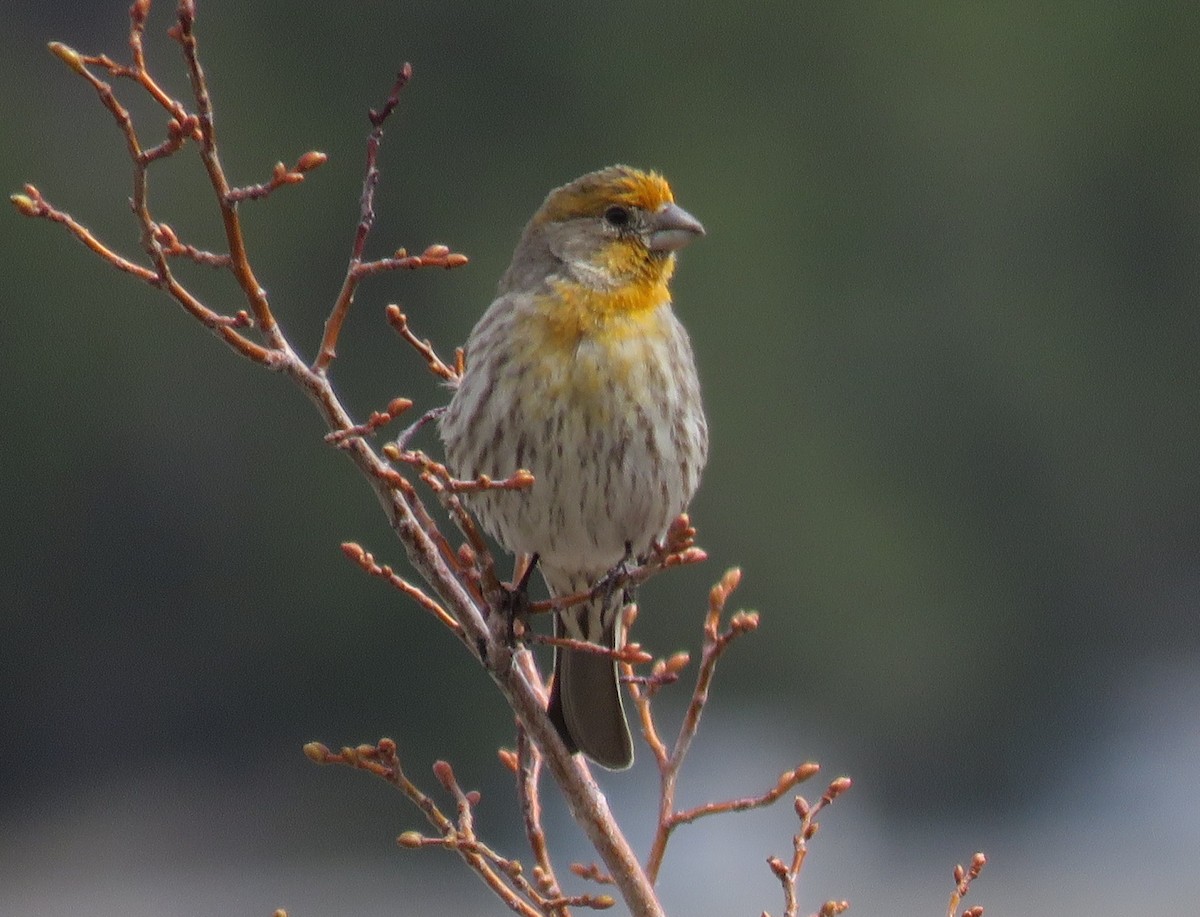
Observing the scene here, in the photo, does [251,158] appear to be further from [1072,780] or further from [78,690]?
[1072,780]

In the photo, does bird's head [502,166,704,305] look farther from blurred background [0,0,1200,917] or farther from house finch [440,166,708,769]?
blurred background [0,0,1200,917]

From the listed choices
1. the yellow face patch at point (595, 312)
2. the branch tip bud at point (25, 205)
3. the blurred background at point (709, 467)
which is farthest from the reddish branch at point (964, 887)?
the blurred background at point (709, 467)

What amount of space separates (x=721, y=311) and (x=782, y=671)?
4.99 m

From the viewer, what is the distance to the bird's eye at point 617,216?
5.63 m

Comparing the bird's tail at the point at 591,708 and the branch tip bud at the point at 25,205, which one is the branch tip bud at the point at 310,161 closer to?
the branch tip bud at the point at 25,205

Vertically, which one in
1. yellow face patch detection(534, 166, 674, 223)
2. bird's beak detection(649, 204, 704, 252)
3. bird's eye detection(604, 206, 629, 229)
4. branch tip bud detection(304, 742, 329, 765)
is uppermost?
yellow face patch detection(534, 166, 674, 223)

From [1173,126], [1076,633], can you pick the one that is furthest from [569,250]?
[1173,126]

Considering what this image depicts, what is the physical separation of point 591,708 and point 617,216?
1.26 m

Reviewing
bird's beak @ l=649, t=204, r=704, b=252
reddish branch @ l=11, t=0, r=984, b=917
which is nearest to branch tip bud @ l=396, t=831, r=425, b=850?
reddish branch @ l=11, t=0, r=984, b=917

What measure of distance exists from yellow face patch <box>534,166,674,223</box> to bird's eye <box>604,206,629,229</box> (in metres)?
0.01

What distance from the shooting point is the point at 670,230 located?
18.4 feet

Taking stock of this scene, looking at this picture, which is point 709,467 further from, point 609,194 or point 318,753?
point 318,753

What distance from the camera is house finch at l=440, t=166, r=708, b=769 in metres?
5.18

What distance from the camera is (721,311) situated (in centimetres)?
3139
